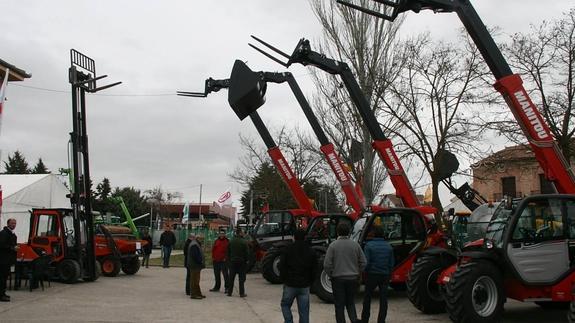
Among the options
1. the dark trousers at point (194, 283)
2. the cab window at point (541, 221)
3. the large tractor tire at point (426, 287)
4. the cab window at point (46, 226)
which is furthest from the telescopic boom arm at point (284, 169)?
the cab window at point (541, 221)

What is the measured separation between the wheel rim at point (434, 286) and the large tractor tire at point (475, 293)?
1633 millimetres

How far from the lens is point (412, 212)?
490 inches

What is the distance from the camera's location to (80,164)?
1647cm

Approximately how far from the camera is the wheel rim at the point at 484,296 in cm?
876

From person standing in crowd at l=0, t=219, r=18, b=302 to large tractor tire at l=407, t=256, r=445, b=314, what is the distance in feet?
27.5

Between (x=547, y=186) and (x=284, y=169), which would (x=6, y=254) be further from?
(x=547, y=186)

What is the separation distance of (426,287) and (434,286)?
0.27 m

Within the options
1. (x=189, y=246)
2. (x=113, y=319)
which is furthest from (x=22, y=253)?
(x=113, y=319)

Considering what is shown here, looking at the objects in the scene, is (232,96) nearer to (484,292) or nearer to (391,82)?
(391,82)

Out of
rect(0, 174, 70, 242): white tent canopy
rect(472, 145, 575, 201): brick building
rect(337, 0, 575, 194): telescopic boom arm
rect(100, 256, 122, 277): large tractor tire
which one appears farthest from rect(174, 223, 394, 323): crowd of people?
rect(0, 174, 70, 242): white tent canopy

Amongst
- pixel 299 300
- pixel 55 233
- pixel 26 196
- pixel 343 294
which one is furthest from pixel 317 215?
pixel 26 196

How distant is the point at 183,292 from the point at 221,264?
1211 millimetres

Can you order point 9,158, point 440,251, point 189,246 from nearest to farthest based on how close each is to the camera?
point 440,251 < point 189,246 < point 9,158

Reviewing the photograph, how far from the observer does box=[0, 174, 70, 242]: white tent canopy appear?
84.0ft
